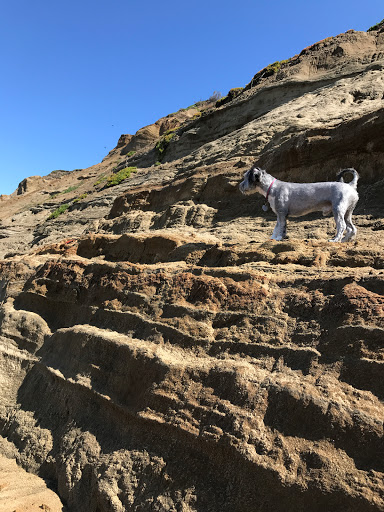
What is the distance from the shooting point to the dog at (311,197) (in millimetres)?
5863

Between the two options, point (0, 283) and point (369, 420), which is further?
point (0, 283)

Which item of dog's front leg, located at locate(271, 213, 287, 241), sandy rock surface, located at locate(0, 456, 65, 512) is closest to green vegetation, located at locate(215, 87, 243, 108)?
dog's front leg, located at locate(271, 213, 287, 241)

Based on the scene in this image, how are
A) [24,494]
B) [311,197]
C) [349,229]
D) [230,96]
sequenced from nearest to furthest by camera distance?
[24,494] < [349,229] < [311,197] < [230,96]

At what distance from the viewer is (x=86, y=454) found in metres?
3.72

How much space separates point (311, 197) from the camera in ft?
20.1

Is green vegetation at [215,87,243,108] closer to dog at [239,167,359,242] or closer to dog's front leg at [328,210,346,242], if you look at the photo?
dog at [239,167,359,242]

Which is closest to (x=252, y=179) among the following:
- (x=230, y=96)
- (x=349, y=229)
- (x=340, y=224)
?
(x=340, y=224)

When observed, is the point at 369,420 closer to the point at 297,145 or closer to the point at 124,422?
the point at 124,422

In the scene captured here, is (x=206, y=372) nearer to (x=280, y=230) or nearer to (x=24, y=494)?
(x=24, y=494)

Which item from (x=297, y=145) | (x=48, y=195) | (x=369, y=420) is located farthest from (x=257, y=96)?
(x=48, y=195)

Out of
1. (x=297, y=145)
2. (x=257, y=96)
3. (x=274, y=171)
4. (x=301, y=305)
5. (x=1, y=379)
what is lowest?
(x=1, y=379)

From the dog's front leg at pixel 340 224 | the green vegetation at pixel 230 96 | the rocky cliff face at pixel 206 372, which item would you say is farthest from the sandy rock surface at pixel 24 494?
the green vegetation at pixel 230 96

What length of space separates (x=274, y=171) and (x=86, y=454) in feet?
28.8

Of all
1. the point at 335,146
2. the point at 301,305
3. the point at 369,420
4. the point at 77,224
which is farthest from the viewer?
the point at 77,224
